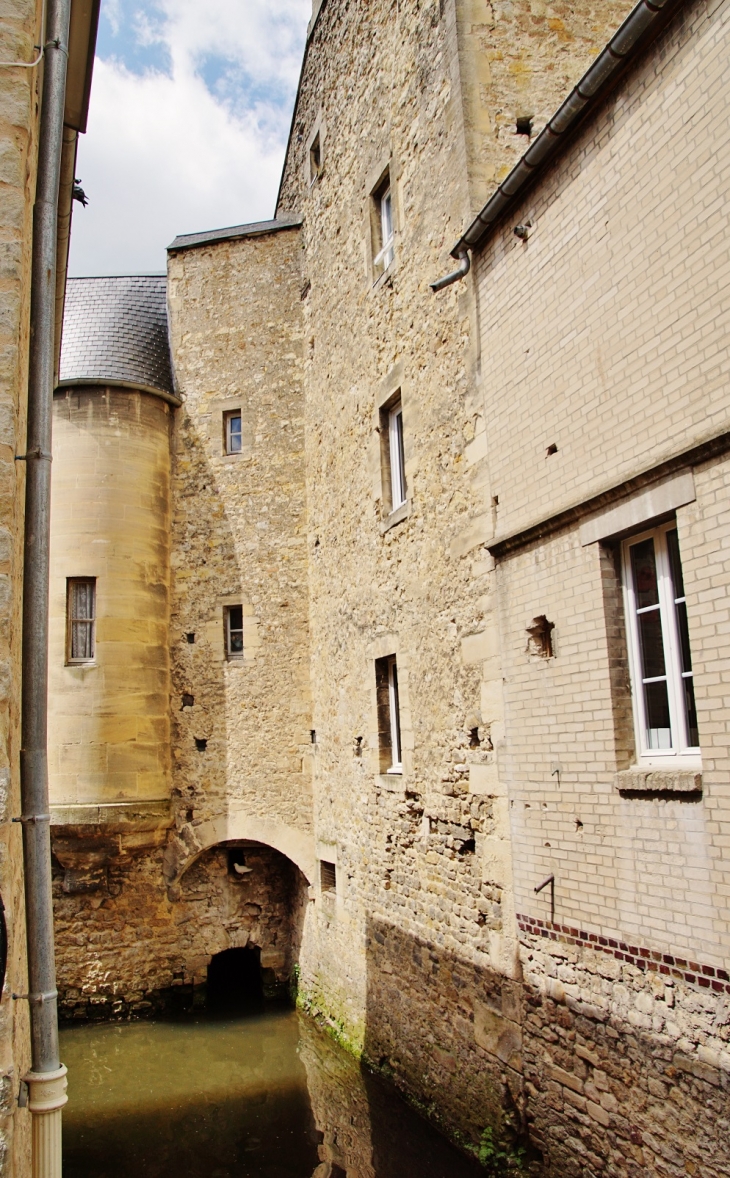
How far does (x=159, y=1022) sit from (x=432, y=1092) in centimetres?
523

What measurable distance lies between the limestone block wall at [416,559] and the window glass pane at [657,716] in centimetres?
160

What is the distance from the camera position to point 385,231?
986cm

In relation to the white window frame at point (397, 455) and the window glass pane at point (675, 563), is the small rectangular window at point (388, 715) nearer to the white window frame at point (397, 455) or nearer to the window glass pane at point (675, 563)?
the white window frame at point (397, 455)

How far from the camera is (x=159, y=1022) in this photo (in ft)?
37.8

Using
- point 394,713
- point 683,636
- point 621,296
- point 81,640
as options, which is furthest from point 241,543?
point 683,636

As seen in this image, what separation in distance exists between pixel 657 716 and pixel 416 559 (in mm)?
3576

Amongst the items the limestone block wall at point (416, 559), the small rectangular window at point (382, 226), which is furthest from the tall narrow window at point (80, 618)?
the small rectangular window at point (382, 226)

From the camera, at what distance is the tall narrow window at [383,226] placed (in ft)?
31.7

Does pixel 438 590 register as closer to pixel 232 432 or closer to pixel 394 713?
pixel 394 713

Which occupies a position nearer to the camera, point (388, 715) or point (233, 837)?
point (388, 715)

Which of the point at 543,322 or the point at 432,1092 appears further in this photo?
the point at 432,1092

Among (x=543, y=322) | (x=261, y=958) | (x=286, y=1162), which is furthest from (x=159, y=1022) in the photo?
(x=543, y=322)

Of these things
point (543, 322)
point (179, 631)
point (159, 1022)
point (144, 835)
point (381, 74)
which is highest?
point (381, 74)

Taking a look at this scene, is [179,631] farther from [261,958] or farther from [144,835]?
[261,958]
